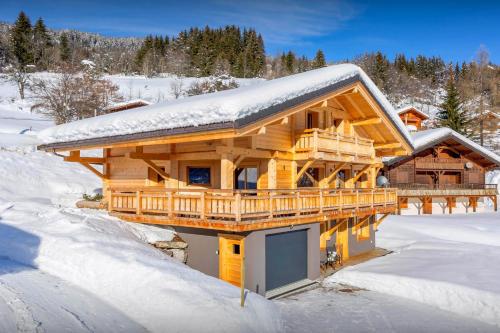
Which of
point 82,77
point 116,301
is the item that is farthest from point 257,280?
point 82,77

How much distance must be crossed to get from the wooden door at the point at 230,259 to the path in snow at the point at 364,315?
1.59m

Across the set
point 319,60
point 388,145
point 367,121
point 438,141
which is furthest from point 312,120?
point 319,60

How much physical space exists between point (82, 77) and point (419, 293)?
46834 mm

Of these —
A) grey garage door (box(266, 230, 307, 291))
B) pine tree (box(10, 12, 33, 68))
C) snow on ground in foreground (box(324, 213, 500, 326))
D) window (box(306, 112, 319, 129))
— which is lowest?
snow on ground in foreground (box(324, 213, 500, 326))

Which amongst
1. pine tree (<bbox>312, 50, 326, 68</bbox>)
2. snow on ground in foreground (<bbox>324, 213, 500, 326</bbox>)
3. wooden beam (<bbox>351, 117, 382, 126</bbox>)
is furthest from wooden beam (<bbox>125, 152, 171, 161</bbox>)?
pine tree (<bbox>312, 50, 326, 68</bbox>)

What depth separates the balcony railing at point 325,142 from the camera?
1603 centimetres

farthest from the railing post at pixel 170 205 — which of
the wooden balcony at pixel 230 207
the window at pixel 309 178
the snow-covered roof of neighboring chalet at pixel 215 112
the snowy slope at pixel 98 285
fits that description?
the window at pixel 309 178

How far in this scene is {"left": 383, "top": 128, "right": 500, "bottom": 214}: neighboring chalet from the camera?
3291 centimetres

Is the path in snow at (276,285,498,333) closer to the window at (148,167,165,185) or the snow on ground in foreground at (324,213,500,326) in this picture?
the snow on ground in foreground at (324,213,500,326)

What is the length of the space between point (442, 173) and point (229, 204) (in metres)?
30.6

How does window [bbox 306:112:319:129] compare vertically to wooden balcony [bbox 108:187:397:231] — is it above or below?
above

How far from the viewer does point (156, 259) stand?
37.4 ft

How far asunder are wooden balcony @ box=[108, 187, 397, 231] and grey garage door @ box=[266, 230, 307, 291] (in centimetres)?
82

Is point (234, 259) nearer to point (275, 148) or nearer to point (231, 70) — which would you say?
point (275, 148)
